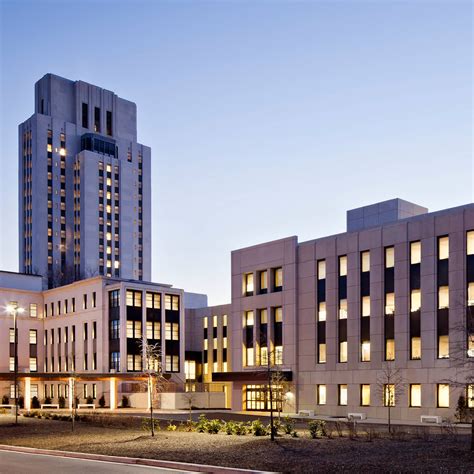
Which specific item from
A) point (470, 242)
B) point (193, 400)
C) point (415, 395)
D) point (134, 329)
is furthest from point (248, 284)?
point (134, 329)

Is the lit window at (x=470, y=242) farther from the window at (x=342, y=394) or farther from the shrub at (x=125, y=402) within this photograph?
the shrub at (x=125, y=402)

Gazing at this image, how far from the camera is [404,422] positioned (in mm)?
49469

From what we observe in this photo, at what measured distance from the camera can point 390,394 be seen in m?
49.0

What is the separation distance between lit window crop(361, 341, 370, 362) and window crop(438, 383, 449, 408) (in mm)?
6733

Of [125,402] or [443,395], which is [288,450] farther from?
[125,402]

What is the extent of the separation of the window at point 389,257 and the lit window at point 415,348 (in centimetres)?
582

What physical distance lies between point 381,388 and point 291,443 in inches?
1087

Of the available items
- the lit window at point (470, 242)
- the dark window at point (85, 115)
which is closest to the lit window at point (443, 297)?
the lit window at point (470, 242)

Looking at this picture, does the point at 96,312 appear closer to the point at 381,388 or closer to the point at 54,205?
the point at 381,388

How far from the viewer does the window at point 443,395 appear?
4944cm

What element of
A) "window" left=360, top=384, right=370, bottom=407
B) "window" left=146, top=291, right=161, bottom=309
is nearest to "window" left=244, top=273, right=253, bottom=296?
"window" left=360, top=384, right=370, bottom=407

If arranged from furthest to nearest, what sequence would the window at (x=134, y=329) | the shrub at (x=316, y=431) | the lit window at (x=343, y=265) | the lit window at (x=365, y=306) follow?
the window at (x=134, y=329) → the lit window at (x=343, y=265) → the lit window at (x=365, y=306) → the shrub at (x=316, y=431)

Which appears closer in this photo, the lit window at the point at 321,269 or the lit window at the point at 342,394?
the lit window at the point at 342,394

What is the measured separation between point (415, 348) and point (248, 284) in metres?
18.9
